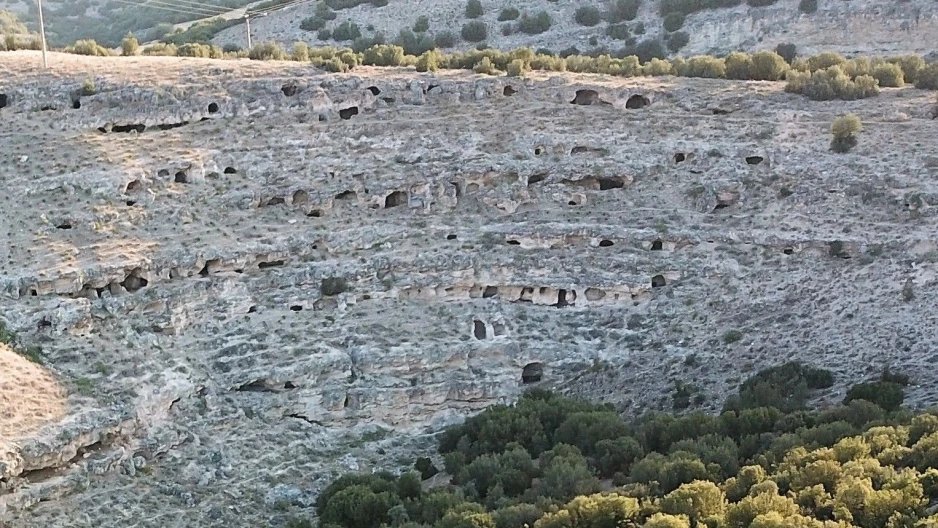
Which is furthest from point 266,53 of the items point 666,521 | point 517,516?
point 666,521

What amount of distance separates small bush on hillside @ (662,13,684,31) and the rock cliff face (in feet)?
46.3

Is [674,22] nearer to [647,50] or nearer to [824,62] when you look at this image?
[647,50]

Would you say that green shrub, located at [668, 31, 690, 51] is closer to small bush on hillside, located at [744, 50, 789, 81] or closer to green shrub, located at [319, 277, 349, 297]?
small bush on hillside, located at [744, 50, 789, 81]

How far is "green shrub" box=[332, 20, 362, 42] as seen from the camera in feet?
157

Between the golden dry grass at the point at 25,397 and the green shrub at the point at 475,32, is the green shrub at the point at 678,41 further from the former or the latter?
the golden dry grass at the point at 25,397

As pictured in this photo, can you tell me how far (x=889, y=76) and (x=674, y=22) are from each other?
47.8 feet

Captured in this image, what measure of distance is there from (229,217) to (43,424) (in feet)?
30.1

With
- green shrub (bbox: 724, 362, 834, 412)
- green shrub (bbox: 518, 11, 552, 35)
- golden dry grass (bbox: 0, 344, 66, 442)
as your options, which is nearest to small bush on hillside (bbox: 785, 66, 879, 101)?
green shrub (bbox: 724, 362, 834, 412)

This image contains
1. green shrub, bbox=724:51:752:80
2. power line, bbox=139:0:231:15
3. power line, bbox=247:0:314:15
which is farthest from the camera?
power line, bbox=139:0:231:15

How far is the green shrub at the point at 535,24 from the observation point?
48188 millimetres

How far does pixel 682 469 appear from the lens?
18.7m

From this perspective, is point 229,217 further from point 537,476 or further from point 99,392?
point 537,476

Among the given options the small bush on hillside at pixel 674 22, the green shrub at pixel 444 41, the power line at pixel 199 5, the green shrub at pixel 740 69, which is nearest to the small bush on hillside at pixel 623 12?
the small bush on hillside at pixel 674 22

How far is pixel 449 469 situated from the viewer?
2202cm
